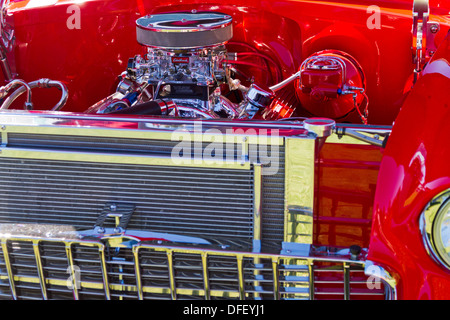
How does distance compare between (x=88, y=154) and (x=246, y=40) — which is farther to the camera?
(x=246, y=40)

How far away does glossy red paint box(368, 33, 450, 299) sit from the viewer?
1.35 metres

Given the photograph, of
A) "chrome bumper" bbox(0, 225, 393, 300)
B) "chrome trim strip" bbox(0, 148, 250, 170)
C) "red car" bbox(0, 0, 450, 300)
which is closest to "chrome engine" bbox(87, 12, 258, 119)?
"red car" bbox(0, 0, 450, 300)

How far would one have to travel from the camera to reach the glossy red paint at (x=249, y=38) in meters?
2.16

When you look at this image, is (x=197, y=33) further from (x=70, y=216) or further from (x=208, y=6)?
(x=70, y=216)

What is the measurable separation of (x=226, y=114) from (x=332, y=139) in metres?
0.61

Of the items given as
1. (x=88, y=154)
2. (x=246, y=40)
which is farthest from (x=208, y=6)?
(x=88, y=154)

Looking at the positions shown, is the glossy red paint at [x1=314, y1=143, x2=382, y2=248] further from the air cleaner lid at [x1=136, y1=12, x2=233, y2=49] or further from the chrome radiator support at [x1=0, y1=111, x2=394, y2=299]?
the air cleaner lid at [x1=136, y1=12, x2=233, y2=49]

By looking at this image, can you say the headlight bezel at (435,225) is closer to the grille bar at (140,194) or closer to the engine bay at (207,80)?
the grille bar at (140,194)

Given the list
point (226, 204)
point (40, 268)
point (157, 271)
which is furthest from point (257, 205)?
point (40, 268)

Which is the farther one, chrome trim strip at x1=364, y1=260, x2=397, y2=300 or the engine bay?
the engine bay

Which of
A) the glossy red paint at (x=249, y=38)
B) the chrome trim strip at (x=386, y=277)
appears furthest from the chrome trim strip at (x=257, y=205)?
the glossy red paint at (x=249, y=38)

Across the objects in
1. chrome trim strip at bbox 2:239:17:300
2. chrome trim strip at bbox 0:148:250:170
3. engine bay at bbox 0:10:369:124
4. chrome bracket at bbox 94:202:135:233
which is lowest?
chrome trim strip at bbox 2:239:17:300

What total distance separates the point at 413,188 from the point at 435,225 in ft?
0.30
